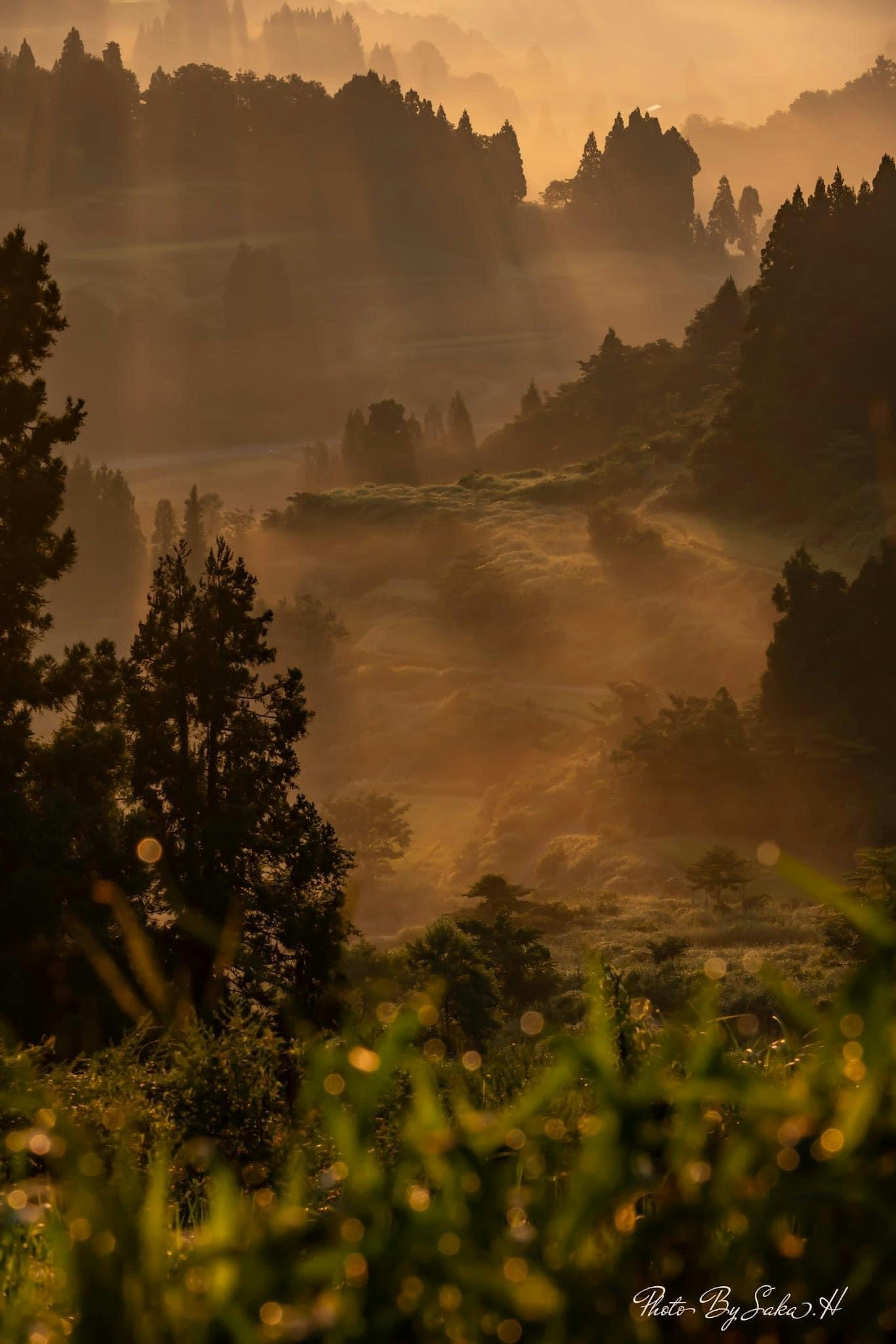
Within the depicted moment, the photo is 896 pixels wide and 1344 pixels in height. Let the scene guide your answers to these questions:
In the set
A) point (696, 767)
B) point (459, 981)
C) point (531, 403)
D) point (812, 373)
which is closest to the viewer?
point (459, 981)

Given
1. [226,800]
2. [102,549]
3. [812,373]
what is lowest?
[226,800]

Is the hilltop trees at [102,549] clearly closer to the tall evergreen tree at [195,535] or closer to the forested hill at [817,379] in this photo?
the tall evergreen tree at [195,535]

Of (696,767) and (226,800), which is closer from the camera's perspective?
(226,800)

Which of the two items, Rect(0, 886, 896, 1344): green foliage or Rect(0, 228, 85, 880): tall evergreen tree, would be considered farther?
Rect(0, 228, 85, 880): tall evergreen tree

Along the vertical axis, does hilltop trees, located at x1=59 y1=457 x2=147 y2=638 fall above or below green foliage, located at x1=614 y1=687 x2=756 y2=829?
above

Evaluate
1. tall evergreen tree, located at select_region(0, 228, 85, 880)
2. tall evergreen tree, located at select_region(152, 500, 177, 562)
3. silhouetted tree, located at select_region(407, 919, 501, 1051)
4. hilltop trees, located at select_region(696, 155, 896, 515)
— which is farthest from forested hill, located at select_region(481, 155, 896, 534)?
tall evergreen tree, located at select_region(0, 228, 85, 880)

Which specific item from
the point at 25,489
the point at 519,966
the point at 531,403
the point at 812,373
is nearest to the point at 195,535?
the point at 531,403

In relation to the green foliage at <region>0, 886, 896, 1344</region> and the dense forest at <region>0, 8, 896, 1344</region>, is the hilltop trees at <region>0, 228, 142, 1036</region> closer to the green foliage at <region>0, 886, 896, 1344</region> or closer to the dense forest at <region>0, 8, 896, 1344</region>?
the dense forest at <region>0, 8, 896, 1344</region>

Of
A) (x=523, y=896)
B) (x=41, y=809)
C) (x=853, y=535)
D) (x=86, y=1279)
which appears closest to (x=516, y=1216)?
(x=86, y=1279)

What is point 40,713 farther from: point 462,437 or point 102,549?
point 462,437

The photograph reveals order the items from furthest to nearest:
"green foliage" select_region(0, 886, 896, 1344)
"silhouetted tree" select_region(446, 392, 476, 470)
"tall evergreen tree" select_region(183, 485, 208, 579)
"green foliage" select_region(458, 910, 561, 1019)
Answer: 1. "silhouetted tree" select_region(446, 392, 476, 470)
2. "tall evergreen tree" select_region(183, 485, 208, 579)
3. "green foliage" select_region(458, 910, 561, 1019)
4. "green foliage" select_region(0, 886, 896, 1344)

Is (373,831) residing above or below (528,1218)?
below

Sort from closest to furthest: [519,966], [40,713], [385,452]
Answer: [40,713], [519,966], [385,452]

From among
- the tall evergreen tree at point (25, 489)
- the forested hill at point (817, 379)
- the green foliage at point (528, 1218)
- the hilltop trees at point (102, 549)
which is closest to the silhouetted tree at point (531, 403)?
the forested hill at point (817, 379)
